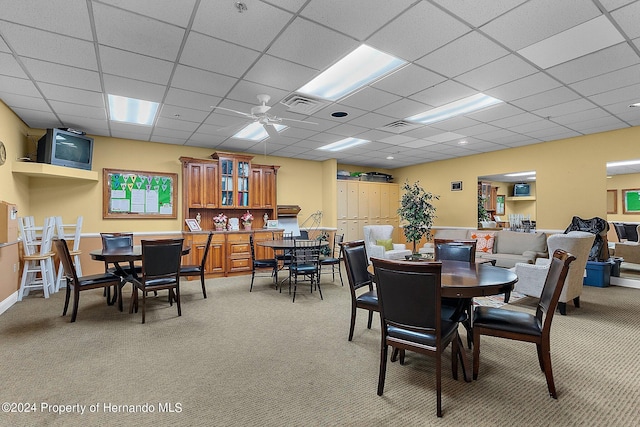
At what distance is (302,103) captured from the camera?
4.30 m

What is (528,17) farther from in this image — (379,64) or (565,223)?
(565,223)

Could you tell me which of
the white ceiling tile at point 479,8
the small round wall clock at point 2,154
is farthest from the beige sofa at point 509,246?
the small round wall clock at point 2,154

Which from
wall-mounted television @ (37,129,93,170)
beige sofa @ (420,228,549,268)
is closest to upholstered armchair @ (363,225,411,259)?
beige sofa @ (420,228,549,268)

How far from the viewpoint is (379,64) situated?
332 centimetres

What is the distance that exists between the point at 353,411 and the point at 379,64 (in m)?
3.10

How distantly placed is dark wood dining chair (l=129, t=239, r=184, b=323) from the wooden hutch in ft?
7.64

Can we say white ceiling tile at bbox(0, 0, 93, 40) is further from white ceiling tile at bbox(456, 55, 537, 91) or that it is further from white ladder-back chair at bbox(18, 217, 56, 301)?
white ceiling tile at bbox(456, 55, 537, 91)

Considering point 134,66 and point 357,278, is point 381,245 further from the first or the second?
point 134,66

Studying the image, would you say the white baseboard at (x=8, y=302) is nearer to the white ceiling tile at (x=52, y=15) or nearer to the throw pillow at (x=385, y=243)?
the white ceiling tile at (x=52, y=15)

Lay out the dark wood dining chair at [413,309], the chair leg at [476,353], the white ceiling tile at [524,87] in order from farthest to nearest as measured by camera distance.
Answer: the white ceiling tile at [524,87], the chair leg at [476,353], the dark wood dining chair at [413,309]

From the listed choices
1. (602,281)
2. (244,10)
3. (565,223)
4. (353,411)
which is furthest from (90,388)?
(565,223)

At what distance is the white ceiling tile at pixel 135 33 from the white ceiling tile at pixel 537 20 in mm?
2612

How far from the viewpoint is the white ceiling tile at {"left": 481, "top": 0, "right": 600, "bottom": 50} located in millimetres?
2357

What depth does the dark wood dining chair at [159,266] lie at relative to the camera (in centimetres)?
375
